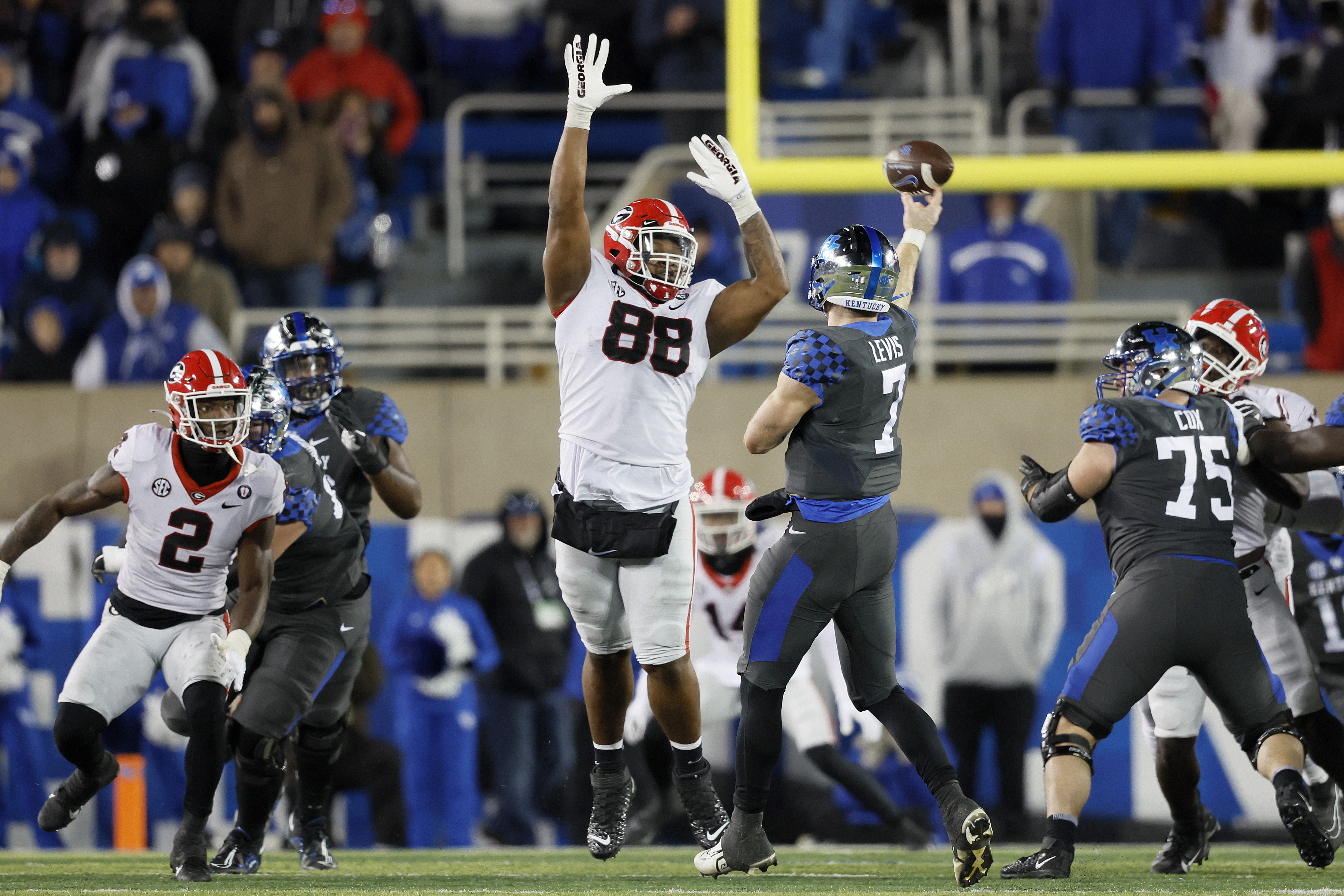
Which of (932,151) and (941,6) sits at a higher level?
(941,6)

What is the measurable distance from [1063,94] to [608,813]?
6795mm

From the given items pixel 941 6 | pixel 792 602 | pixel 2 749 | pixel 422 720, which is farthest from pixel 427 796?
pixel 941 6

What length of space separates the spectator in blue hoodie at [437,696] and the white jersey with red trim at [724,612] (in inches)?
59.9

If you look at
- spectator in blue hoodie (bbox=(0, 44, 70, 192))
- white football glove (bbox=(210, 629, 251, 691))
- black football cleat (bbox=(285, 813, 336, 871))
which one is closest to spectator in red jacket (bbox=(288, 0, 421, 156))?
spectator in blue hoodie (bbox=(0, 44, 70, 192))

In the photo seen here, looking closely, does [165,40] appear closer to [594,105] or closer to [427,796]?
[427,796]

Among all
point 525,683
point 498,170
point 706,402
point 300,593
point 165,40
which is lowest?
point 525,683

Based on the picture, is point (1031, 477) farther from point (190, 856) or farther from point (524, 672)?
point (524, 672)

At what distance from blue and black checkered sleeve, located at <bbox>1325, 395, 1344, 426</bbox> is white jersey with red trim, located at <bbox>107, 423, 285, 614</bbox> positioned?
3573mm

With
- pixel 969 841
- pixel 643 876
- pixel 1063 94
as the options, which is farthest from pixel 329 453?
pixel 1063 94

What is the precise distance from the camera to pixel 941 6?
1241cm

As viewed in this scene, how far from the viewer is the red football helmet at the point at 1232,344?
5625 millimetres

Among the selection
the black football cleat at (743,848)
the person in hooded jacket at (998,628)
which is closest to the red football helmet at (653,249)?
the black football cleat at (743,848)

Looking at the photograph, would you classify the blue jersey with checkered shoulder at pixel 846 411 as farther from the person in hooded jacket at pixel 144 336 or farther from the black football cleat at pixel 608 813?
the person in hooded jacket at pixel 144 336

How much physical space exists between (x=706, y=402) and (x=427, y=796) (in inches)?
111
